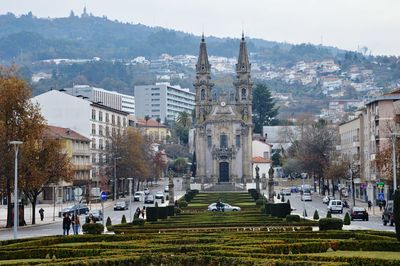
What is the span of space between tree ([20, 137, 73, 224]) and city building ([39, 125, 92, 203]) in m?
37.3

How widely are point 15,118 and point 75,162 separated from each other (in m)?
58.4

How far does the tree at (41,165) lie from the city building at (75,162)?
37.3 metres

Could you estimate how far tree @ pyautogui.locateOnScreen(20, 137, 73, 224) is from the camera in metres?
77.0

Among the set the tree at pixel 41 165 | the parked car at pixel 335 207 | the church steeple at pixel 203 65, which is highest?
the church steeple at pixel 203 65

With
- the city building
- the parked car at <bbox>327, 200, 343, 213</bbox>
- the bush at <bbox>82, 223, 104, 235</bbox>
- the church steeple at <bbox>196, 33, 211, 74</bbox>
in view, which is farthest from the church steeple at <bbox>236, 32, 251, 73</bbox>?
the bush at <bbox>82, 223, 104, 235</bbox>

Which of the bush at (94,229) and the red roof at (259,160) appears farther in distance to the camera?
the red roof at (259,160)

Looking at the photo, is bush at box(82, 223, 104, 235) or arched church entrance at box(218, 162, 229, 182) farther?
arched church entrance at box(218, 162, 229, 182)

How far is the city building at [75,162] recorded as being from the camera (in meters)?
127

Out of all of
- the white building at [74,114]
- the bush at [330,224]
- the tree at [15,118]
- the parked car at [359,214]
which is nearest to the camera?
the bush at [330,224]

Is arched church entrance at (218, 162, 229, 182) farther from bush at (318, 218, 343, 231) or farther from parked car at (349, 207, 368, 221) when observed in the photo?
bush at (318, 218, 343, 231)

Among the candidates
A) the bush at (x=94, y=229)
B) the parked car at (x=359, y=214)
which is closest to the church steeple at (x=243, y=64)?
the parked car at (x=359, y=214)

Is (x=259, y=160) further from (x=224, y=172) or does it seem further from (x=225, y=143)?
(x=224, y=172)

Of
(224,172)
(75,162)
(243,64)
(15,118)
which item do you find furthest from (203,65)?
(15,118)

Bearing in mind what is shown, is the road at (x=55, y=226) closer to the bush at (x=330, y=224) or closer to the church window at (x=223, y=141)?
the church window at (x=223, y=141)
